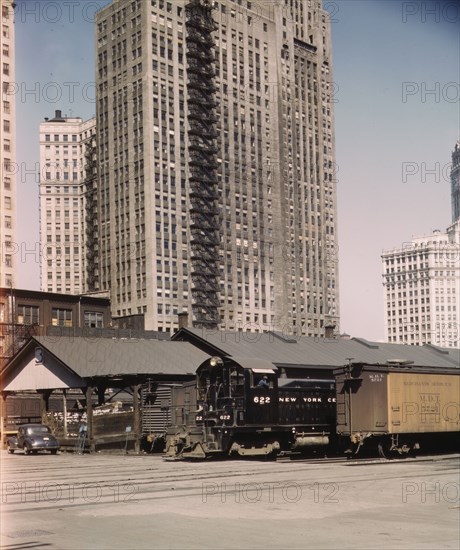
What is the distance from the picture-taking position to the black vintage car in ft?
153

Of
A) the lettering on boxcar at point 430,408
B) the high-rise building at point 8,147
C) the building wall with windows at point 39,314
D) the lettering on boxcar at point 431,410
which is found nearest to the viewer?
the lettering on boxcar at point 431,410

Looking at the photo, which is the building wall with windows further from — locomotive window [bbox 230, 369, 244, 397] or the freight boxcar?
the freight boxcar

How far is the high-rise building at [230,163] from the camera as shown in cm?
14262

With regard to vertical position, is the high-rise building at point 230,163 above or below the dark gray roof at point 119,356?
above

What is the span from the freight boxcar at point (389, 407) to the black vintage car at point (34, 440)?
17.3 m

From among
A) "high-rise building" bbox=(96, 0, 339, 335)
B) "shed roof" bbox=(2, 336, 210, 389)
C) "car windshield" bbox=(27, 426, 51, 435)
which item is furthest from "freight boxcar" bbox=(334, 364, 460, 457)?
"high-rise building" bbox=(96, 0, 339, 335)

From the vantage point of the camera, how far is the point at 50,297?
9512 cm

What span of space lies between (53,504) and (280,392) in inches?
781

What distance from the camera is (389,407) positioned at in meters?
36.9

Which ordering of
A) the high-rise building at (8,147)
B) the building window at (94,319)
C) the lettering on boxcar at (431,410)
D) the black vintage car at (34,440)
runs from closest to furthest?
the lettering on boxcar at (431,410)
the black vintage car at (34,440)
the building window at (94,319)
the high-rise building at (8,147)

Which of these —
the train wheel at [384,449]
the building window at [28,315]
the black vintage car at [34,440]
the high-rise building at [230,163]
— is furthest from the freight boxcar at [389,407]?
the high-rise building at [230,163]

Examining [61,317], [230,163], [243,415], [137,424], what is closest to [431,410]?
[243,415]

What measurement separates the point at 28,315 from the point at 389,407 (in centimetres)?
6226

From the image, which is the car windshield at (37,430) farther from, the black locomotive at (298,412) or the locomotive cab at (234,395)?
the locomotive cab at (234,395)
